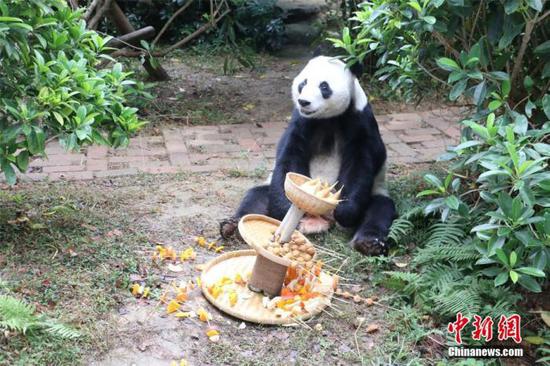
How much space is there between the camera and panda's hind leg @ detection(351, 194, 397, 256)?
157 inches

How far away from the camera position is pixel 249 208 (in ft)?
14.1

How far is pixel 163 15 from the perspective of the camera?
945 cm

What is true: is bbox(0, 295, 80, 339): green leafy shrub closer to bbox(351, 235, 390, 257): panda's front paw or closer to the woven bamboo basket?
the woven bamboo basket

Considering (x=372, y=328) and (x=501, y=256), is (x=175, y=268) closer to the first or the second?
(x=372, y=328)

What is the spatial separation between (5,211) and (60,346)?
1574mm

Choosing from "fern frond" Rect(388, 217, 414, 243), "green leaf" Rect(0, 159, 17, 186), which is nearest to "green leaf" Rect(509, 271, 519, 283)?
"fern frond" Rect(388, 217, 414, 243)

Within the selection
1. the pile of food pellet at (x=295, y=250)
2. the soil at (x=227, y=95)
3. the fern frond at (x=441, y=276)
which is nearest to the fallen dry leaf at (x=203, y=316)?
the pile of food pellet at (x=295, y=250)

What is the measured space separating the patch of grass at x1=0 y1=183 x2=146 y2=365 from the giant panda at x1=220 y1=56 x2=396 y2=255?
762 millimetres

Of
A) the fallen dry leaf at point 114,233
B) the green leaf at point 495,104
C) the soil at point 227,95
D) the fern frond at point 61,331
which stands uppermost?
the green leaf at point 495,104

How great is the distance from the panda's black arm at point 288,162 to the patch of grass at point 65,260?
870 mm

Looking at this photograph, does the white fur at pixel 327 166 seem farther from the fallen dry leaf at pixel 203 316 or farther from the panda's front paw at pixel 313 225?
the fallen dry leaf at pixel 203 316

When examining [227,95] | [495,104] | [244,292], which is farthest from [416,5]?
[227,95]

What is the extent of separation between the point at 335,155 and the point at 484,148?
117 cm

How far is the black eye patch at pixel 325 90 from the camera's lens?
4.10m
